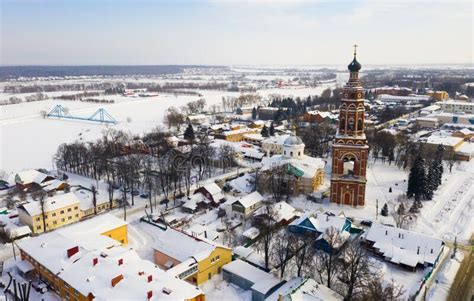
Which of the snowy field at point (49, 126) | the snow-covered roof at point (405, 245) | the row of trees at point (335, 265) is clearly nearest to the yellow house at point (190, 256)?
the row of trees at point (335, 265)

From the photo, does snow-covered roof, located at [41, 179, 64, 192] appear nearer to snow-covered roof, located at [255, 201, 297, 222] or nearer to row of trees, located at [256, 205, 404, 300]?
snow-covered roof, located at [255, 201, 297, 222]

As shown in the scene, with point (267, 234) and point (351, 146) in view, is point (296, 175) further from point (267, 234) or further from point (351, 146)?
point (267, 234)

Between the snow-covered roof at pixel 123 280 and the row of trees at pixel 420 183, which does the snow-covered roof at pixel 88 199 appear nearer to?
the snow-covered roof at pixel 123 280

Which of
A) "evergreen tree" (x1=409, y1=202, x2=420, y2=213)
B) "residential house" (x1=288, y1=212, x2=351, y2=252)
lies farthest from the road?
"evergreen tree" (x1=409, y1=202, x2=420, y2=213)

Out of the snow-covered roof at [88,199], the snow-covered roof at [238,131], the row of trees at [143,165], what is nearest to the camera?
the snow-covered roof at [88,199]

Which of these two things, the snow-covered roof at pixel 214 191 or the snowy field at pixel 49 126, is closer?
the snow-covered roof at pixel 214 191

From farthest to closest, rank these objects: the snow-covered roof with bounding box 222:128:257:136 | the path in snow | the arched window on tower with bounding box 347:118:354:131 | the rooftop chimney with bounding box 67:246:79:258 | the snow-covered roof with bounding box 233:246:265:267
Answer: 1. the snow-covered roof with bounding box 222:128:257:136
2. the arched window on tower with bounding box 347:118:354:131
3. the path in snow
4. the snow-covered roof with bounding box 233:246:265:267
5. the rooftop chimney with bounding box 67:246:79:258
